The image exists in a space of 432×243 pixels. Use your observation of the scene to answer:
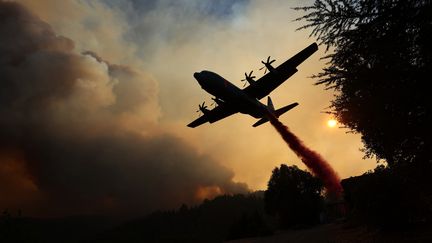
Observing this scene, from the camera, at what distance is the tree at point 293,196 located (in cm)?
4834

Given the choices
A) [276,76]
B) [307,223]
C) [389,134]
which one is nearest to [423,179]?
[389,134]

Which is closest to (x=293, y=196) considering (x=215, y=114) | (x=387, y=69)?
(x=215, y=114)

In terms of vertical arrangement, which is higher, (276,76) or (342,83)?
(276,76)

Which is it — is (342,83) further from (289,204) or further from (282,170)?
(282,170)

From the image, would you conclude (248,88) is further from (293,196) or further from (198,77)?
(293,196)

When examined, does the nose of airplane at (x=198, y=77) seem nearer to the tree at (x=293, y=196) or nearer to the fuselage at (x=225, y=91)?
the fuselage at (x=225, y=91)

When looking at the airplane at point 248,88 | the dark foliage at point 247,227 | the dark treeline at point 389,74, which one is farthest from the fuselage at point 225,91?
the dark treeline at point 389,74

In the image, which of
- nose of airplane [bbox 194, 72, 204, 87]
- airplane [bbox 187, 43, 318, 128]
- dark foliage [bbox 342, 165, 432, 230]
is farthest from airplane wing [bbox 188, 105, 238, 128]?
dark foliage [bbox 342, 165, 432, 230]

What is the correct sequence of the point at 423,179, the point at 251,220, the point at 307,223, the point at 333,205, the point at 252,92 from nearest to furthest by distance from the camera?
the point at 423,179 → the point at 252,92 → the point at 251,220 → the point at 307,223 → the point at 333,205

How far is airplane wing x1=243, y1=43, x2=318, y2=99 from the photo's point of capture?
3006 cm

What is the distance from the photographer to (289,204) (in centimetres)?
4969

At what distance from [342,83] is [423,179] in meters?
4.90

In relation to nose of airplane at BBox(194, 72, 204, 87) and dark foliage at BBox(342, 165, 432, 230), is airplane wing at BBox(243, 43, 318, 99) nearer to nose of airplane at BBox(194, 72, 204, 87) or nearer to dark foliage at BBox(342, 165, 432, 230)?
nose of airplane at BBox(194, 72, 204, 87)

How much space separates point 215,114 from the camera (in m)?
38.2
